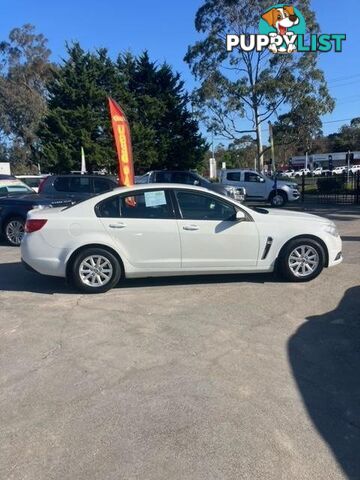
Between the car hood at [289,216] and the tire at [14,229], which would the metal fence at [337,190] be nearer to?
the car hood at [289,216]

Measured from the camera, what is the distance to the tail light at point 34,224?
21.9ft

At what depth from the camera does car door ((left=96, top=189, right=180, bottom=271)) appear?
6.67 meters

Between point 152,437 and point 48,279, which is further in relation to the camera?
point 48,279

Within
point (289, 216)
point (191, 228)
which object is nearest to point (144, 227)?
point (191, 228)

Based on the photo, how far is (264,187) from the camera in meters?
22.8

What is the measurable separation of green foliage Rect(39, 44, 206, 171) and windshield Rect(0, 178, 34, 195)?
19.9 metres

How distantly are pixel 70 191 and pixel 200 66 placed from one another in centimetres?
2157

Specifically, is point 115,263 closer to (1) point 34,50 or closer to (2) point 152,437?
(2) point 152,437

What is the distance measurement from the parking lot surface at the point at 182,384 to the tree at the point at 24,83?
50468 millimetres

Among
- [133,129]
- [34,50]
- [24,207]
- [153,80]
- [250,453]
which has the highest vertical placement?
[34,50]

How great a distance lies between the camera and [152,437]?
3.22 meters

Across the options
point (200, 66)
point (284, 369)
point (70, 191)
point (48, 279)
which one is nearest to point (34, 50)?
point (200, 66)

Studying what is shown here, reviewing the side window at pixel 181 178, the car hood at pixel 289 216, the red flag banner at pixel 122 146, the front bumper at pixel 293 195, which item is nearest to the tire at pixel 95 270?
the car hood at pixel 289 216

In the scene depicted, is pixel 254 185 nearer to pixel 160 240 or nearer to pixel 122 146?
pixel 122 146
